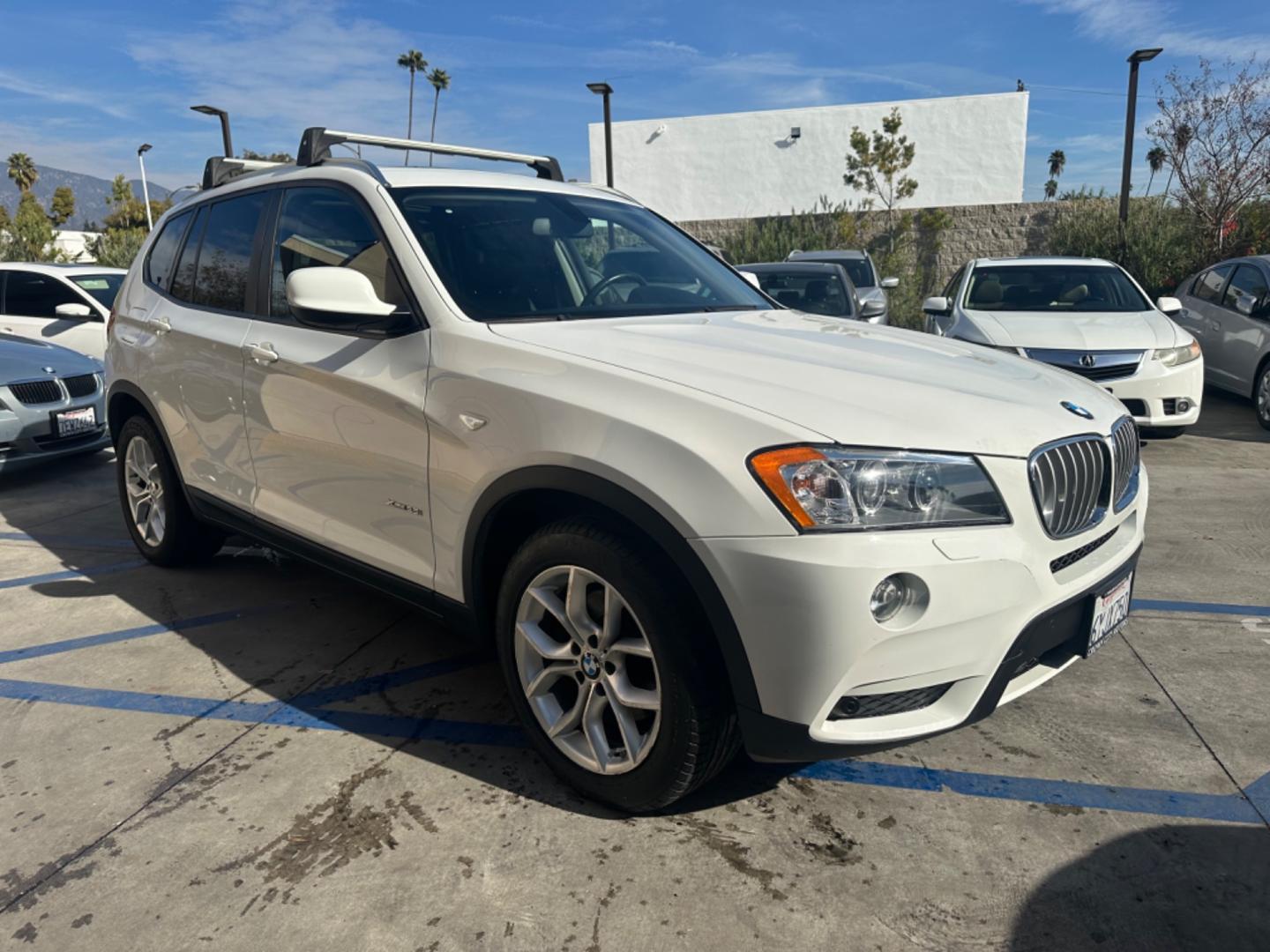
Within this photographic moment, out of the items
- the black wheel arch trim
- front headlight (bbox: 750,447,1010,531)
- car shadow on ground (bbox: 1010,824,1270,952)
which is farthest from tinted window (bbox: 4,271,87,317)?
car shadow on ground (bbox: 1010,824,1270,952)

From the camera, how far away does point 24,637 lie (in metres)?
4.00

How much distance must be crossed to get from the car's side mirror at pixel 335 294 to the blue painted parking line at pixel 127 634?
1893mm

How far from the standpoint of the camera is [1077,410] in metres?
2.60

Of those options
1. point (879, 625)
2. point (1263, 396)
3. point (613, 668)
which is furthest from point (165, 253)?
point (1263, 396)

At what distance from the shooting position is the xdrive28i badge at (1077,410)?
2.57m

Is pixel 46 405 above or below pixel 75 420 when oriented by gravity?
above

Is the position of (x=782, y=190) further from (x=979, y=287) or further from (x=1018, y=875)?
(x=1018, y=875)

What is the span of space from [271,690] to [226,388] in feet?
3.94

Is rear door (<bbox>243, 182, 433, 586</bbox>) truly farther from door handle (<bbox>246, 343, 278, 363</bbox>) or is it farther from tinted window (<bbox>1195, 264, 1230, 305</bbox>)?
tinted window (<bbox>1195, 264, 1230, 305</bbox>)

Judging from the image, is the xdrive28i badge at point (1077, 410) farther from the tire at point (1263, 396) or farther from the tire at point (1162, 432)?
the tire at point (1263, 396)

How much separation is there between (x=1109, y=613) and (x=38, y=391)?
7208 mm

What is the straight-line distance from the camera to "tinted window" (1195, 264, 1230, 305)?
30.6 ft

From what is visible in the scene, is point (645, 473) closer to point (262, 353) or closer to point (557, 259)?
point (557, 259)

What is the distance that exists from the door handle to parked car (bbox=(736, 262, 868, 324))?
6514mm
